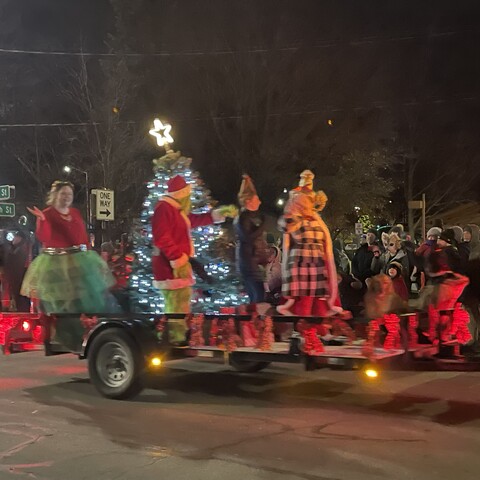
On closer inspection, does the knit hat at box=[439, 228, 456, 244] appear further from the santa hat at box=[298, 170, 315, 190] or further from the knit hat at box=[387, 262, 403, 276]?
the santa hat at box=[298, 170, 315, 190]

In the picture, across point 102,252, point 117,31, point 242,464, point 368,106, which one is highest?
point 117,31

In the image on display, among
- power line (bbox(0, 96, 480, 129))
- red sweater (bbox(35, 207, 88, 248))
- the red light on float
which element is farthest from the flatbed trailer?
power line (bbox(0, 96, 480, 129))

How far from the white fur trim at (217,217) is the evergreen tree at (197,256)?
2.7 inches

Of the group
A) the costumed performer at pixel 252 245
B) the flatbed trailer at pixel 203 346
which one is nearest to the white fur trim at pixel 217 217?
the costumed performer at pixel 252 245

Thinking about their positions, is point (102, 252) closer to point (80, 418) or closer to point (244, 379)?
point (80, 418)

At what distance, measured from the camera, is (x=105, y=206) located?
11.0 m

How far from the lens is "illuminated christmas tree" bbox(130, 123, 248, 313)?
693 cm

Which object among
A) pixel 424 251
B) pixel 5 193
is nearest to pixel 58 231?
pixel 424 251

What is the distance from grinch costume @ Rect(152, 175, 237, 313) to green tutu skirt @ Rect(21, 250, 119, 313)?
0.80 m

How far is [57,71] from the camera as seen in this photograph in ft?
75.4

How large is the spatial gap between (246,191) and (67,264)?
232 centimetres

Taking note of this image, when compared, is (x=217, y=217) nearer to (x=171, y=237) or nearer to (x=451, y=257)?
(x=171, y=237)

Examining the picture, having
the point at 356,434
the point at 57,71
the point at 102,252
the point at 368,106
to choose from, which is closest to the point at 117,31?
the point at 57,71

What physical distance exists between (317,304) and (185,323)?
5.22ft
